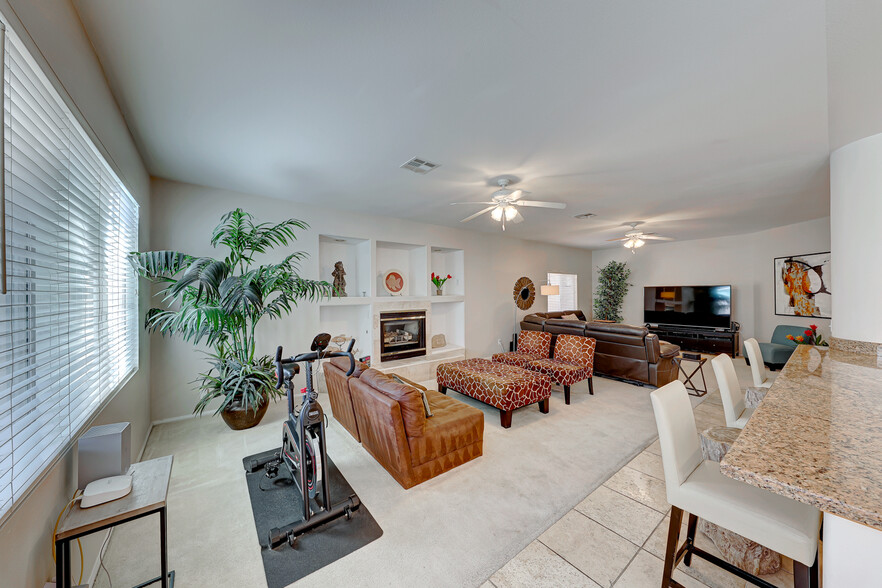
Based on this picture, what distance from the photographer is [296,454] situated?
2127mm

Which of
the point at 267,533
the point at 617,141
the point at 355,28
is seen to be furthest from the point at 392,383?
the point at 617,141

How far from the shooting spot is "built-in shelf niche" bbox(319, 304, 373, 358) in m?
4.74

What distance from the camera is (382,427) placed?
2305 millimetres

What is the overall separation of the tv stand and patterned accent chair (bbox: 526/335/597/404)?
3366 millimetres

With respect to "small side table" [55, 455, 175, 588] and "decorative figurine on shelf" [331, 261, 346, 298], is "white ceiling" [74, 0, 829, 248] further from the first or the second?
"small side table" [55, 455, 175, 588]

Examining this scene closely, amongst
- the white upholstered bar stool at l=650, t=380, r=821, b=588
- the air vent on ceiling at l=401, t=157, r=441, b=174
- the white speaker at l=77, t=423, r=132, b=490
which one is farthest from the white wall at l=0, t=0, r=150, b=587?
the white upholstered bar stool at l=650, t=380, r=821, b=588

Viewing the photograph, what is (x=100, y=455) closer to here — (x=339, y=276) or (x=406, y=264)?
(x=339, y=276)

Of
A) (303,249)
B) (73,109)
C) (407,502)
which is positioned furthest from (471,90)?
(303,249)

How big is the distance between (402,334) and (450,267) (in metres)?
1.70

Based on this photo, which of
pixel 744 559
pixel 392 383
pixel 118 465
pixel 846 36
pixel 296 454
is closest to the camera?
pixel 118 465

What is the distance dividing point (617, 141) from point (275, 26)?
2358 millimetres

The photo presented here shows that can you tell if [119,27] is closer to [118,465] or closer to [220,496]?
[118,465]

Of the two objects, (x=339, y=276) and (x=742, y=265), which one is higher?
(x=742, y=265)

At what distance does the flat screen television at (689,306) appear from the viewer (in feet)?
21.5
